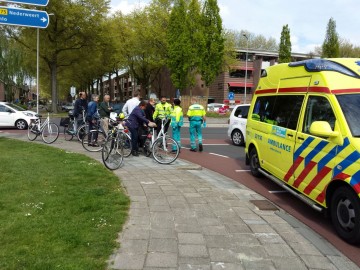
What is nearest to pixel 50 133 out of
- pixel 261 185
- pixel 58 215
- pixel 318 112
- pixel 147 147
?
pixel 147 147

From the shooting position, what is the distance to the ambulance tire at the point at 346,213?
4106 millimetres

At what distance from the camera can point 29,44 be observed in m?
36.3

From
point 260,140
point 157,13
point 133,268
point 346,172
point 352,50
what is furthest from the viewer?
point 352,50

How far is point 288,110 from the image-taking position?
6.07 metres

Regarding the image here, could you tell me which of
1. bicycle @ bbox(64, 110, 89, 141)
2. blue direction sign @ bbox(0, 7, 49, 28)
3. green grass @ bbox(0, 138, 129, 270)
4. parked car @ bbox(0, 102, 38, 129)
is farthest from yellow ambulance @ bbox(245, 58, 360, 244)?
parked car @ bbox(0, 102, 38, 129)

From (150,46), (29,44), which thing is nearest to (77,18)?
(29,44)

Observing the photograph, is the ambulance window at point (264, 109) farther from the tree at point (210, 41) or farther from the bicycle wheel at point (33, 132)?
the tree at point (210, 41)

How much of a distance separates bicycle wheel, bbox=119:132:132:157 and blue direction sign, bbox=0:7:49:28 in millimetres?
4748

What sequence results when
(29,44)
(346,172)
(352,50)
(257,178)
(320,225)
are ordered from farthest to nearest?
(352,50) → (29,44) → (257,178) → (320,225) → (346,172)

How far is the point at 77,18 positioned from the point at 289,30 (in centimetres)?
2419

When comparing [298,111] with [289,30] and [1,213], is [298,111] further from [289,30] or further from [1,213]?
[289,30]

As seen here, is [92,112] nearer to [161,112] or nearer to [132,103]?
[132,103]

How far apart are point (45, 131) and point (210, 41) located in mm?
21877

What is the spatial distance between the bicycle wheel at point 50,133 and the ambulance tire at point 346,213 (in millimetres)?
10339
